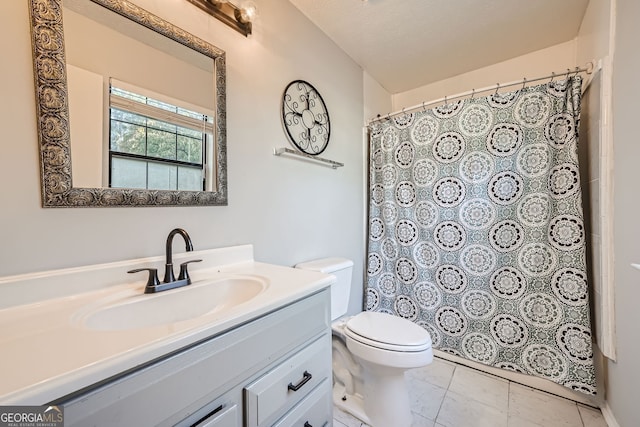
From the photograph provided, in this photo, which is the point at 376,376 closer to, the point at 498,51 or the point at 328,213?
the point at 328,213

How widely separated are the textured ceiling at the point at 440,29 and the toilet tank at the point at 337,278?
1527mm

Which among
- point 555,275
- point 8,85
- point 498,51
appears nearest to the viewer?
point 8,85

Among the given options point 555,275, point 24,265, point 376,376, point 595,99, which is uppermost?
point 595,99

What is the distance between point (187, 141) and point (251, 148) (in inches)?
12.2

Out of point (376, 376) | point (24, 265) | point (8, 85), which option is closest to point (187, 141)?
point (8, 85)

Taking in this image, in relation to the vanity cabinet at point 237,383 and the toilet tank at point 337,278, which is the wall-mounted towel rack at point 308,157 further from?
the vanity cabinet at point 237,383

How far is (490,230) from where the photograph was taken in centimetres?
177

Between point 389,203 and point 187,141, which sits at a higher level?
point 187,141

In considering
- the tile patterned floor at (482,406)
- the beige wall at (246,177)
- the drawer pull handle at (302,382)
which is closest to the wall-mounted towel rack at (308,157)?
the beige wall at (246,177)

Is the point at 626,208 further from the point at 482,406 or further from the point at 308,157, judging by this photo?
the point at 308,157

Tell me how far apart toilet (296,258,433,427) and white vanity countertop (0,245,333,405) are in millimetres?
535

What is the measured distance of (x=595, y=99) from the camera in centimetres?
143

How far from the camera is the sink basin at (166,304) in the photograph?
744 millimetres

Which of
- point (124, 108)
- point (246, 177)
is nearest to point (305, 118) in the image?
point (246, 177)
